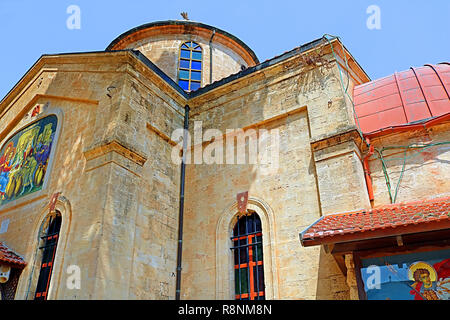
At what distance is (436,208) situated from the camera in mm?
5586

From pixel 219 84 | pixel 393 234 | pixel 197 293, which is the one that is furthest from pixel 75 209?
pixel 393 234

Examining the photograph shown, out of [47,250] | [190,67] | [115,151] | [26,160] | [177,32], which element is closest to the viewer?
[115,151]

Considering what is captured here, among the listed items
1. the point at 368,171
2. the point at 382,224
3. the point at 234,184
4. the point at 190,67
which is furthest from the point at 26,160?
the point at 382,224

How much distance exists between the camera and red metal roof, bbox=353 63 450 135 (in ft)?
26.1

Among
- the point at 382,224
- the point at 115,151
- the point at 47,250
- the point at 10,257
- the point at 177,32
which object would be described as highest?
the point at 177,32

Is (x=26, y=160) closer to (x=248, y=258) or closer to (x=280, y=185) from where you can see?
(x=248, y=258)

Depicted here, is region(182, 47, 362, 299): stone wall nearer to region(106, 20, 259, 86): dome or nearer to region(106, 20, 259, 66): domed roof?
region(106, 20, 259, 86): dome

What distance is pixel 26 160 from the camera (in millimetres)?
10508

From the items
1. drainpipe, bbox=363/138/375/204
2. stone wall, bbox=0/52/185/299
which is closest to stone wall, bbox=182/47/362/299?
drainpipe, bbox=363/138/375/204

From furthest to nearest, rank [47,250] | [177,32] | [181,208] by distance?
[177,32] → [181,208] → [47,250]

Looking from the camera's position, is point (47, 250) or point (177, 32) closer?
point (47, 250)

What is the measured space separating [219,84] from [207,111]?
0.80 metres

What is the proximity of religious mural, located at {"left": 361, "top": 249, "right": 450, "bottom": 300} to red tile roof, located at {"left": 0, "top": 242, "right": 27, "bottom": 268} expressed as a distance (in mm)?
7047

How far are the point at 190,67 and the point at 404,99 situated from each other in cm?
819
